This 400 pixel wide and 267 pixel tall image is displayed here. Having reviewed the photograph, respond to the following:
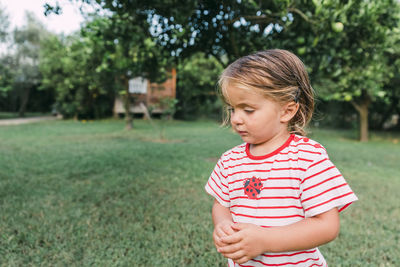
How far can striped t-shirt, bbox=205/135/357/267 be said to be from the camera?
1.09 m

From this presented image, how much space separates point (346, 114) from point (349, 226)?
60.6ft

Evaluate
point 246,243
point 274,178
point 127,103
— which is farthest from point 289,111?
point 127,103

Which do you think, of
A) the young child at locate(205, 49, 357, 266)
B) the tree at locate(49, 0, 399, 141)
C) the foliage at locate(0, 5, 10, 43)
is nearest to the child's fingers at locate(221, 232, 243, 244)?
the young child at locate(205, 49, 357, 266)

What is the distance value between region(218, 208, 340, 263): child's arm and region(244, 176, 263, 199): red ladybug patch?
15 cm

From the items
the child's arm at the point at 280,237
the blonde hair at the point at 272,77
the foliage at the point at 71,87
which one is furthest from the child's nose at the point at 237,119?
the foliage at the point at 71,87

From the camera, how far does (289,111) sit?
1256 mm

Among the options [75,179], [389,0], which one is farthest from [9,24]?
[389,0]

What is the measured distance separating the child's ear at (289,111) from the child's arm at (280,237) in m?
0.41

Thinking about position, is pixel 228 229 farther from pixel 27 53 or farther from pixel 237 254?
pixel 27 53

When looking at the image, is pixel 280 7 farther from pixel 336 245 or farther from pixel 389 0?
pixel 336 245

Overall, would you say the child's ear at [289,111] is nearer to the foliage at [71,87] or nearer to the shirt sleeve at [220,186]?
the shirt sleeve at [220,186]

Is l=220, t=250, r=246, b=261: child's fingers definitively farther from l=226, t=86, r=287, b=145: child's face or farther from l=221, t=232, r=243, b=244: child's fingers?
l=226, t=86, r=287, b=145: child's face

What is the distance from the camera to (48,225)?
3.09 meters

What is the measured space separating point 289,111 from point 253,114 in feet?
0.62
